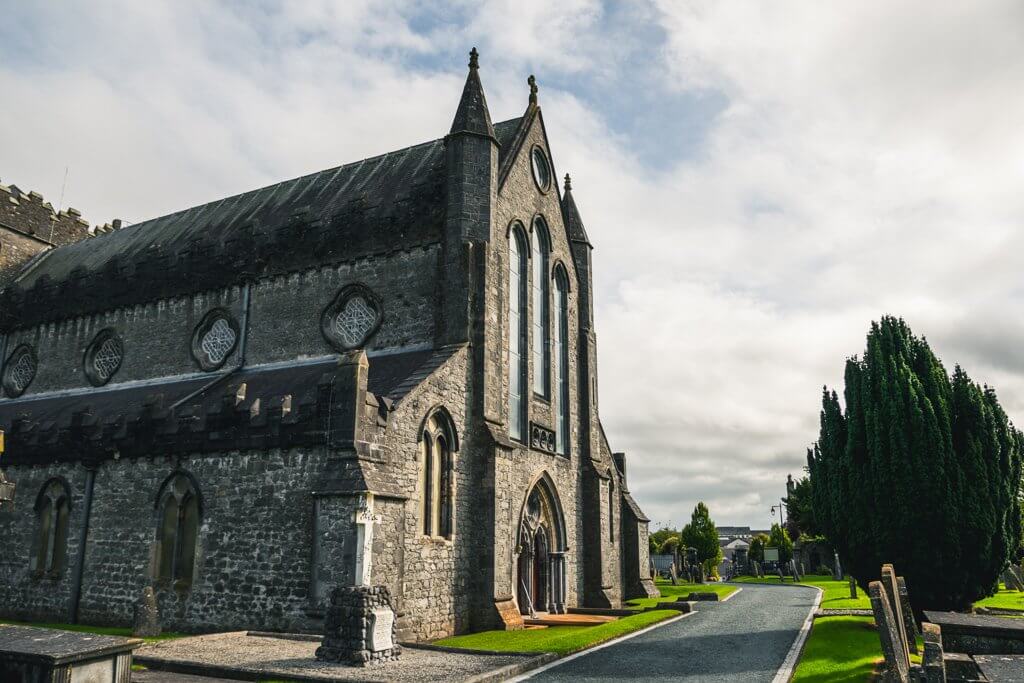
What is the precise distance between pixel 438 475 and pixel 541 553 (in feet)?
20.7

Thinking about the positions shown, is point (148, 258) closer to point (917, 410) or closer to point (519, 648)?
point (519, 648)

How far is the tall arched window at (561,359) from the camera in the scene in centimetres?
2467

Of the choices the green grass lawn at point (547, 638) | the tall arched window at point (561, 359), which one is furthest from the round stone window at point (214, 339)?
the green grass lawn at point (547, 638)

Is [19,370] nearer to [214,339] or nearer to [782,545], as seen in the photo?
[214,339]

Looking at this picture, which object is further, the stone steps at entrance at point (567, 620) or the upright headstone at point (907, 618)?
the stone steps at entrance at point (567, 620)

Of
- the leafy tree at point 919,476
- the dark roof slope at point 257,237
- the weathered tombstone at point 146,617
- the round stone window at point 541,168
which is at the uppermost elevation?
the round stone window at point 541,168

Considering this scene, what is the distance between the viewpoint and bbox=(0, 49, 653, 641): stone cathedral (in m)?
16.0

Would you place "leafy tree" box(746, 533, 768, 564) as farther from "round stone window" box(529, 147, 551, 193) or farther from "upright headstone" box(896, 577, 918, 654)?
"upright headstone" box(896, 577, 918, 654)

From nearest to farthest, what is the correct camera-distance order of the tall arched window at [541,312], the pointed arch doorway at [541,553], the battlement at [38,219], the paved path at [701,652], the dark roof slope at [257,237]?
1. the paved path at [701,652]
2. the pointed arch doorway at [541,553]
3. the dark roof slope at [257,237]
4. the tall arched window at [541,312]
5. the battlement at [38,219]

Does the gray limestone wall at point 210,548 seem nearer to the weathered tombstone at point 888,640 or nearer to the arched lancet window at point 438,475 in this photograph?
the arched lancet window at point 438,475

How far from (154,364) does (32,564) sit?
6.90 meters

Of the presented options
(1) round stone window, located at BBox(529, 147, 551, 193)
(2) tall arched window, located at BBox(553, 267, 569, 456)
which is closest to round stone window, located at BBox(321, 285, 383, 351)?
(2) tall arched window, located at BBox(553, 267, 569, 456)

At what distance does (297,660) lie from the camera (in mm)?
12156

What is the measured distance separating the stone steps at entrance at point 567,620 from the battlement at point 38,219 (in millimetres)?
28264
